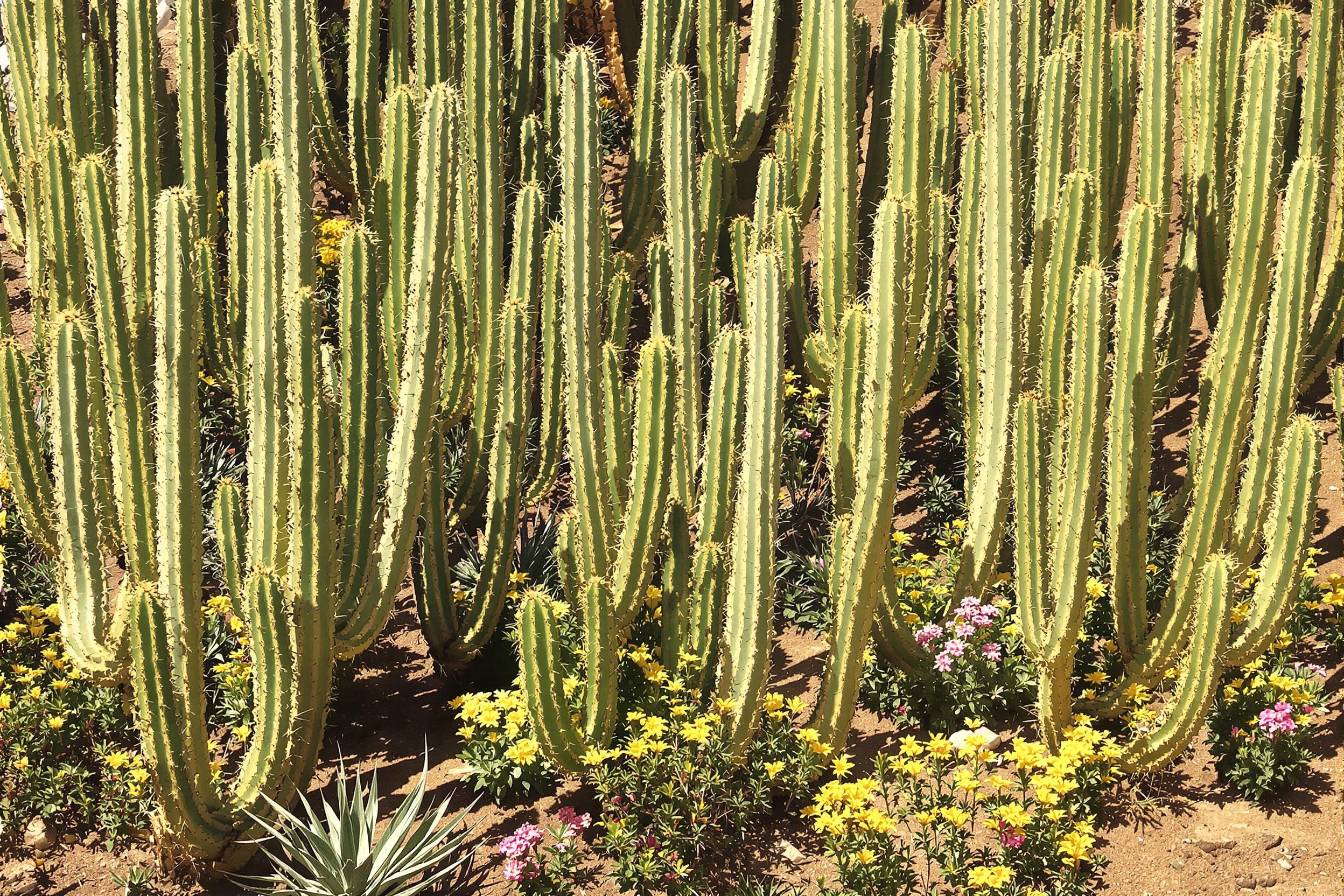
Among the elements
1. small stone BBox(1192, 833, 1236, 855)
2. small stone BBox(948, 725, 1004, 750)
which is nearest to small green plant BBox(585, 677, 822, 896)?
small stone BBox(948, 725, 1004, 750)

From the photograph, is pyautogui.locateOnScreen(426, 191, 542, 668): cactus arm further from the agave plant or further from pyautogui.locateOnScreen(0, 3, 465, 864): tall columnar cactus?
the agave plant

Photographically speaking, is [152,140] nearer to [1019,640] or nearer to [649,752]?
[649,752]

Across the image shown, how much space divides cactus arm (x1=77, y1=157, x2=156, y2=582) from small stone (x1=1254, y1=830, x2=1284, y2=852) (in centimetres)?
366

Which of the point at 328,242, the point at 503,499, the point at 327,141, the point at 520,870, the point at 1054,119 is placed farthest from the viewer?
the point at 328,242

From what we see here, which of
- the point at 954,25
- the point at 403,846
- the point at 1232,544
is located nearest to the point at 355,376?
the point at 403,846

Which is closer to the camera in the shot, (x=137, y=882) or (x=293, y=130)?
(x=293, y=130)

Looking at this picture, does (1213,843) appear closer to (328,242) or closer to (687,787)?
(687,787)

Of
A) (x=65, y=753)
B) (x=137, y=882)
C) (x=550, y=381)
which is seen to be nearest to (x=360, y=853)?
(x=137, y=882)

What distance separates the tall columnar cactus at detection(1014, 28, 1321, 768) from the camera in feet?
14.1

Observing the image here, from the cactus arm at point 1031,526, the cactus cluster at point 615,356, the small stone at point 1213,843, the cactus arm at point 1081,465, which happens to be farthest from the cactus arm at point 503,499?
the small stone at point 1213,843

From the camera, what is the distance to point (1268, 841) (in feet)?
14.2

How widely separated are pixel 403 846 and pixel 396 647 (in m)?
1.53

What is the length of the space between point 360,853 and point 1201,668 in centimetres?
266

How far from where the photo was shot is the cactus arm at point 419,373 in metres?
4.22
